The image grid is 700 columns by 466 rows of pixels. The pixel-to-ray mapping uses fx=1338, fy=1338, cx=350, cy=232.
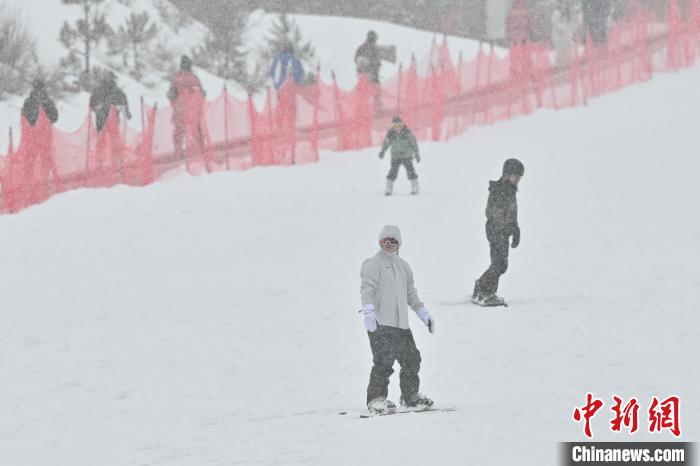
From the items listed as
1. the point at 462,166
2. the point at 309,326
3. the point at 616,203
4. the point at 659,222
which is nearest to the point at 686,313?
the point at 309,326

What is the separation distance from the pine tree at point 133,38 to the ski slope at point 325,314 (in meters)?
13.3

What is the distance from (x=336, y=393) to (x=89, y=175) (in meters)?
12.5

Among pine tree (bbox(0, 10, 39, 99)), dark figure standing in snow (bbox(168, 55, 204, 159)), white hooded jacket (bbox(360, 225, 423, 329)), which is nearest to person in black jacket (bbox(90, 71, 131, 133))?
dark figure standing in snow (bbox(168, 55, 204, 159))

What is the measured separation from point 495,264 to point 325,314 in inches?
69.7

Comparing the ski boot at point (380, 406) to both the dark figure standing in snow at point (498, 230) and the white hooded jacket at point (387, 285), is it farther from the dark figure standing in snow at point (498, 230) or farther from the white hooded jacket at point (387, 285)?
the dark figure standing in snow at point (498, 230)

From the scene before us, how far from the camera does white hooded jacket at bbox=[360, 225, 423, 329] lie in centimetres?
926

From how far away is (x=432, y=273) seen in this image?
15320mm

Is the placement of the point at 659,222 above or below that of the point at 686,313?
above

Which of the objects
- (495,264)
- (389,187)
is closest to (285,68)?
(389,187)

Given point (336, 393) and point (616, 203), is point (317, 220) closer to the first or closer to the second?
point (616, 203)

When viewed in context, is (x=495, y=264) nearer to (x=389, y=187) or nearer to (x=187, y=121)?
(x=389, y=187)

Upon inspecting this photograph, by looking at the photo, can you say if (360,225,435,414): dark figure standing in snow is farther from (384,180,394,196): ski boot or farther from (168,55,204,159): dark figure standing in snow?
(168,55,204,159): dark figure standing in snow

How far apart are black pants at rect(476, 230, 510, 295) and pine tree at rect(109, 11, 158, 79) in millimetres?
24406

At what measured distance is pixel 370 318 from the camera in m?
8.98
